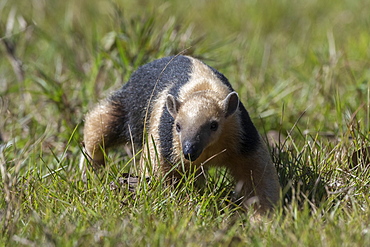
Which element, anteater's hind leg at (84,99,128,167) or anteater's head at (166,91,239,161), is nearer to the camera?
anteater's head at (166,91,239,161)

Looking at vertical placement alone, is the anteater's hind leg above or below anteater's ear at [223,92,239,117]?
below

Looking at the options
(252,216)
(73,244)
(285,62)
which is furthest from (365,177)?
(285,62)

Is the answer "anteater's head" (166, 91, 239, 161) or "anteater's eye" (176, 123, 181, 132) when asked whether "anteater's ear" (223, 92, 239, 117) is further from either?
"anteater's eye" (176, 123, 181, 132)

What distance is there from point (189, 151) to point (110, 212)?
0.71m

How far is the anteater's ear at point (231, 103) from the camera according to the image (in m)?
4.95

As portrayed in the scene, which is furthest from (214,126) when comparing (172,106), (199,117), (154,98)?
(154,98)

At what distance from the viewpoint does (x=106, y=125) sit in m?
6.23

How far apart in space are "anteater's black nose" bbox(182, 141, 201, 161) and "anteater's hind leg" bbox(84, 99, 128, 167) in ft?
5.80

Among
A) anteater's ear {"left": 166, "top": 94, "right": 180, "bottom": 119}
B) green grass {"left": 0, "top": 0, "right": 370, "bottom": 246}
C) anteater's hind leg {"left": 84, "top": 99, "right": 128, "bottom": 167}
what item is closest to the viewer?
green grass {"left": 0, "top": 0, "right": 370, "bottom": 246}

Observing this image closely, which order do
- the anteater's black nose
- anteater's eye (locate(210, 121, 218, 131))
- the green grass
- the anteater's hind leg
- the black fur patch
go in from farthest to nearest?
the anteater's hind leg
the black fur patch
anteater's eye (locate(210, 121, 218, 131))
the anteater's black nose
the green grass

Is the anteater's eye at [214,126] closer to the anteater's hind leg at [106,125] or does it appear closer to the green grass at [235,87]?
the green grass at [235,87]

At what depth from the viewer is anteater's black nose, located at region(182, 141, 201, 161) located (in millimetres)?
4547

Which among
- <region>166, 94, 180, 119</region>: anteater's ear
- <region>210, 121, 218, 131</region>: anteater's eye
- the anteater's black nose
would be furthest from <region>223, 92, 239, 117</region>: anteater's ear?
the anteater's black nose

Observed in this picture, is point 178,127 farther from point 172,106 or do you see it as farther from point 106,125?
point 106,125
